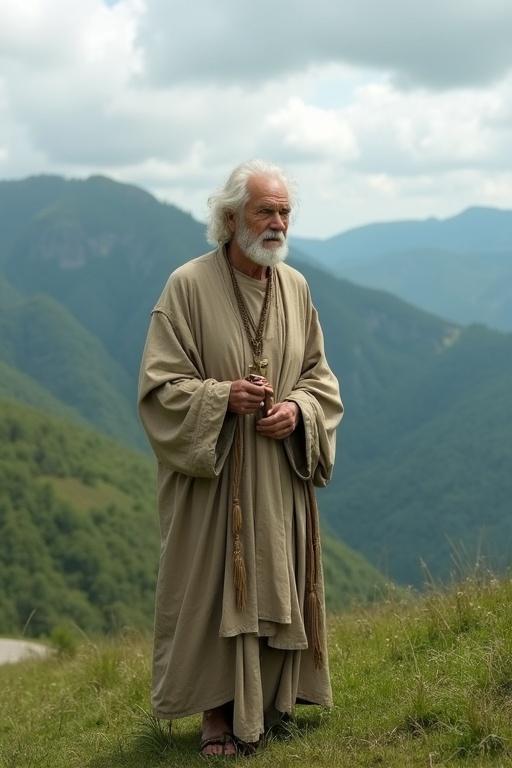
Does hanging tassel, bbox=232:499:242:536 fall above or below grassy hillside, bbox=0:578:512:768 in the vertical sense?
above

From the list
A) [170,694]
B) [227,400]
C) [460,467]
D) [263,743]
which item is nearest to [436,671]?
[263,743]

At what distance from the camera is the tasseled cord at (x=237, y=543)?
4562 mm

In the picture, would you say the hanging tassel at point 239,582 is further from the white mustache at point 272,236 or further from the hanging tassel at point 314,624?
the white mustache at point 272,236

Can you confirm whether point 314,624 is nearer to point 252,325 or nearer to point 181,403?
point 181,403

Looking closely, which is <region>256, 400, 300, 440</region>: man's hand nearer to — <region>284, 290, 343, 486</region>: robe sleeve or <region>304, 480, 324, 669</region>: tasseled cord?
<region>284, 290, 343, 486</region>: robe sleeve

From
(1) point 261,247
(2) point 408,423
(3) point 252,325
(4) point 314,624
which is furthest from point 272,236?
(2) point 408,423

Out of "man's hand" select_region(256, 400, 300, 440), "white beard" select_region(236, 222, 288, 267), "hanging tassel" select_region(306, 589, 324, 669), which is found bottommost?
"hanging tassel" select_region(306, 589, 324, 669)

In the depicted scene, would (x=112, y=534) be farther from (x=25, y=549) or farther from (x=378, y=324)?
(x=378, y=324)

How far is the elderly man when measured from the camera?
181 inches

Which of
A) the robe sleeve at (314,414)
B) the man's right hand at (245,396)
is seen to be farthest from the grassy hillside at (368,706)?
the man's right hand at (245,396)

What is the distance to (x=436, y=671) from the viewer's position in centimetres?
509

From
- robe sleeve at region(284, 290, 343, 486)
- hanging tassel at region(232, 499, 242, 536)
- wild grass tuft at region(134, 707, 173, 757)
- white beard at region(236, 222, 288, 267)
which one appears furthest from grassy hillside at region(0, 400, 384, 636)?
white beard at region(236, 222, 288, 267)

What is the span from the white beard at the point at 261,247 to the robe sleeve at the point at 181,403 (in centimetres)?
38

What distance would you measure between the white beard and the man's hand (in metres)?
0.61
